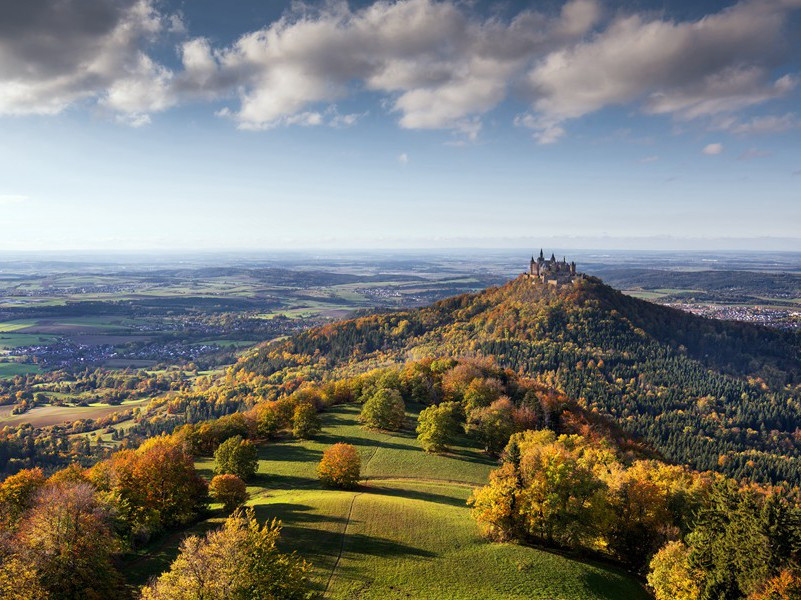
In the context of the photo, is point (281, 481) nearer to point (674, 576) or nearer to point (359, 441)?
point (359, 441)

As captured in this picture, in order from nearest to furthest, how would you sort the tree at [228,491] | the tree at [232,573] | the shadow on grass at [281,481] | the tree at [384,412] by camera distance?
1. the tree at [232,573]
2. the tree at [228,491]
3. the shadow on grass at [281,481]
4. the tree at [384,412]

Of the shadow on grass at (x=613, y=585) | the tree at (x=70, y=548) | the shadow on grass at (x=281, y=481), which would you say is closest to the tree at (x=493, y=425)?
the shadow on grass at (x=281, y=481)

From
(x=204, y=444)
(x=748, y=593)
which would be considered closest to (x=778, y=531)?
(x=748, y=593)

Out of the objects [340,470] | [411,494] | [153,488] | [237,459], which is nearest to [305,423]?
[237,459]

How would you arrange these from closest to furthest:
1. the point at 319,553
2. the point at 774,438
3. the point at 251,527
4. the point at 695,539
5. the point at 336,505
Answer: the point at 251,527 → the point at 695,539 → the point at 319,553 → the point at 336,505 → the point at 774,438

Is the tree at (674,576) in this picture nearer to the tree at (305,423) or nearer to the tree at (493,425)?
the tree at (493,425)

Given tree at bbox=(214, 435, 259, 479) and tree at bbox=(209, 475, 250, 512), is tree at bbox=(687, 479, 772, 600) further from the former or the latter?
tree at bbox=(214, 435, 259, 479)

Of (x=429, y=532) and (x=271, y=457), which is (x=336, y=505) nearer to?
(x=429, y=532)

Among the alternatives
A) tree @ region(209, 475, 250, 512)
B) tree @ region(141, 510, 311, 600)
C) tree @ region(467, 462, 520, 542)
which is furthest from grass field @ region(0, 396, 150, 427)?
tree @ region(141, 510, 311, 600)
